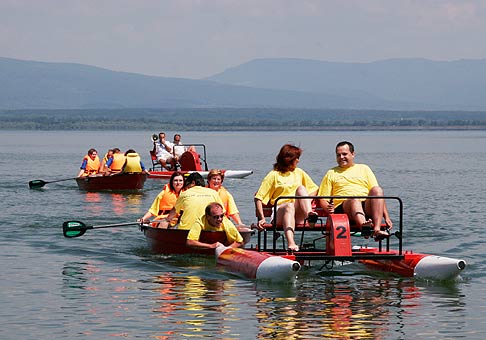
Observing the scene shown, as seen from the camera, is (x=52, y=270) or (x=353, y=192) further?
(x=52, y=270)

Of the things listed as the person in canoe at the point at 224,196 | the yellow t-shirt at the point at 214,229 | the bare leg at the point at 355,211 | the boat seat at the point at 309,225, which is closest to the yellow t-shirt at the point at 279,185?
the boat seat at the point at 309,225

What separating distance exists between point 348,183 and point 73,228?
6479 millimetres

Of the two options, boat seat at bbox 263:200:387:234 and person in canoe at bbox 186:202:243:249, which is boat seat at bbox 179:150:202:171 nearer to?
person in canoe at bbox 186:202:243:249

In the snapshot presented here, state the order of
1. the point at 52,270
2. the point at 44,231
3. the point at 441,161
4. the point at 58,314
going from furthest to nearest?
1. the point at 441,161
2. the point at 44,231
3. the point at 52,270
4. the point at 58,314

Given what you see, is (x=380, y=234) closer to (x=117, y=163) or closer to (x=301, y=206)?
(x=301, y=206)

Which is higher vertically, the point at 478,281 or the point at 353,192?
the point at 353,192

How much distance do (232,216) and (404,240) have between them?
5491 mm

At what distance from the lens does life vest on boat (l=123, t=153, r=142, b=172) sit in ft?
129

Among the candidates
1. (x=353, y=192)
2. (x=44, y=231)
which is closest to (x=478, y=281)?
(x=353, y=192)

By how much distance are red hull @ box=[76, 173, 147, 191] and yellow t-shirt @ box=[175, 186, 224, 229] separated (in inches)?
738

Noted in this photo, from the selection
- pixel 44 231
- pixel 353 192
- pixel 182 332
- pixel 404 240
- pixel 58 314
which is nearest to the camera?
pixel 182 332

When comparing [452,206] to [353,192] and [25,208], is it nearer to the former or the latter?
[25,208]

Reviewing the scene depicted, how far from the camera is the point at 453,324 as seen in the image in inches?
607

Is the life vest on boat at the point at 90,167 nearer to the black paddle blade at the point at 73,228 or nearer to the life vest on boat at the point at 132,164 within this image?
the life vest on boat at the point at 132,164
